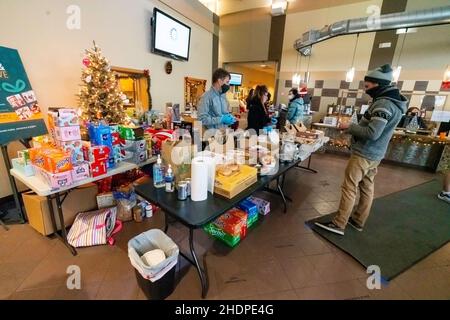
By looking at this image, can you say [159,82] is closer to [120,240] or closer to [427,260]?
[120,240]

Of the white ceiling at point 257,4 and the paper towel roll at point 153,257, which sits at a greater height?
the white ceiling at point 257,4

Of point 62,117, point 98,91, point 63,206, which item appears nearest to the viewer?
point 62,117

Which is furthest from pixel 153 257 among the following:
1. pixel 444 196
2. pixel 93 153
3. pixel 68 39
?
pixel 444 196

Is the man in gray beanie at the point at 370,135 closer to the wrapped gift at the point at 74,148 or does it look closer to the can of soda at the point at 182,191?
the can of soda at the point at 182,191

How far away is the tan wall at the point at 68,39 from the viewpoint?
8.00 ft

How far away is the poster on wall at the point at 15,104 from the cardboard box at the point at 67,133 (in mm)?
882

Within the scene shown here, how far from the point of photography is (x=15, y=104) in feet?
6.97

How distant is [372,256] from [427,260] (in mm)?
514

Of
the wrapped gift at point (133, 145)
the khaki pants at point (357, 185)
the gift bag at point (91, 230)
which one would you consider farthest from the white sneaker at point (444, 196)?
the gift bag at point (91, 230)

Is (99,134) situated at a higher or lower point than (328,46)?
lower

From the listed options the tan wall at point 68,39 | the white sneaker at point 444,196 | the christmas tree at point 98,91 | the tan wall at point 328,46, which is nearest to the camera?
the tan wall at point 68,39

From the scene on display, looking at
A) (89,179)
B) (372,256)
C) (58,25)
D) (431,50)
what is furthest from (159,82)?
(431,50)

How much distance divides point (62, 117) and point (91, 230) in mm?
1007

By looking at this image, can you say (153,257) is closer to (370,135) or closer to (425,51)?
(370,135)
